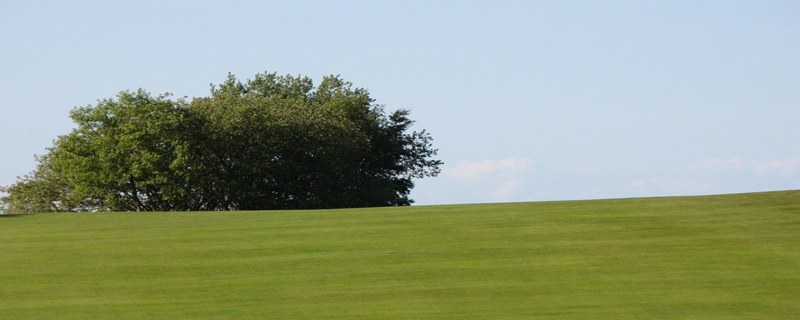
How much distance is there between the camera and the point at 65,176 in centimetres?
5159

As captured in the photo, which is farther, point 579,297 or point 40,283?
point 40,283

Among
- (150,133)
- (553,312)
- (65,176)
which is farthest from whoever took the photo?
(65,176)

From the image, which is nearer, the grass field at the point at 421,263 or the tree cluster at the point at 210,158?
the grass field at the point at 421,263

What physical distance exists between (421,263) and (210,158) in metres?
36.6

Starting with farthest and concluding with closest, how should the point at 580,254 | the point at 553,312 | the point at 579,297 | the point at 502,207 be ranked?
the point at 502,207 < the point at 580,254 < the point at 579,297 < the point at 553,312

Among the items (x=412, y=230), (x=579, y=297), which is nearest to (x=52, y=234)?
(x=412, y=230)

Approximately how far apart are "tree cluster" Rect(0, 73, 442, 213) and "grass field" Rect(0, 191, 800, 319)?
2807cm

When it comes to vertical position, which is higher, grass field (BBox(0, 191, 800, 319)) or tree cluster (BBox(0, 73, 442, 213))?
tree cluster (BBox(0, 73, 442, 213))

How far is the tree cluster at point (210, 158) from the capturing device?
148ft

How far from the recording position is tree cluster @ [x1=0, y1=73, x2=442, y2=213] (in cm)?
4519

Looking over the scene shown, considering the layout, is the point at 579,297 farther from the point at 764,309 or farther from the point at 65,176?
the point at 65,176

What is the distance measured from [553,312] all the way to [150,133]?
38.8 m

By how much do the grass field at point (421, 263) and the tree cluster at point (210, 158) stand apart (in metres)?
28.1

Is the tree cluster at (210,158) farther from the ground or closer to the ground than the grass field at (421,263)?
farther from the ground
